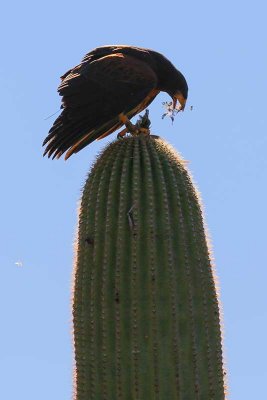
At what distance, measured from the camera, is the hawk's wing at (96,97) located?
22.9ft

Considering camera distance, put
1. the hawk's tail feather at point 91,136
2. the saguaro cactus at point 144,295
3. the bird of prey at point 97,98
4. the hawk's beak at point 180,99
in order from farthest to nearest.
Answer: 1. the hawk's beak at point 180,99
2. the hawk's tail feather at point 91,136
3. the bird of prey at point 97,98
4. the saguaro cactus at point 144,295

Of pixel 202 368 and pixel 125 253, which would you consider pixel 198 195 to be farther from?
pixel 202 368

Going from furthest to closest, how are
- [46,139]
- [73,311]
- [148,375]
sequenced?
[46,139]
[73,311]
[148,375]

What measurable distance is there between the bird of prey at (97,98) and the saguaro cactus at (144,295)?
757 millimetres

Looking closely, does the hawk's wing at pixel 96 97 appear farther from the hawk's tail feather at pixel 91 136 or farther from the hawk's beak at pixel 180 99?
the hawk's beak at pixel 180 99

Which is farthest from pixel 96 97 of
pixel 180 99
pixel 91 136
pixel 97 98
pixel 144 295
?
pixel 144 295

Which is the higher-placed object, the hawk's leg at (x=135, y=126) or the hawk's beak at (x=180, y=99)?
the hawk's beak at (x=180, y=99)

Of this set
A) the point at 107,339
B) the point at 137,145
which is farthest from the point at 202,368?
the point at 137,145

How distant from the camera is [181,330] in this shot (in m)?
5.99

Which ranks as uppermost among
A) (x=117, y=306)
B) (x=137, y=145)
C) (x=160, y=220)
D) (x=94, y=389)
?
(x=137, y=145)

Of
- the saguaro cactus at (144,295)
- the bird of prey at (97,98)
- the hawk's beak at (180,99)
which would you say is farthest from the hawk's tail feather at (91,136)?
the saguaro cactus at (144,295)

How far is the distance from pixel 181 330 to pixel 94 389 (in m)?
0.72

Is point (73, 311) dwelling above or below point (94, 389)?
above

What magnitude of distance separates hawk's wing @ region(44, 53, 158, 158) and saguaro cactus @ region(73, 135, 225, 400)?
0.76m
